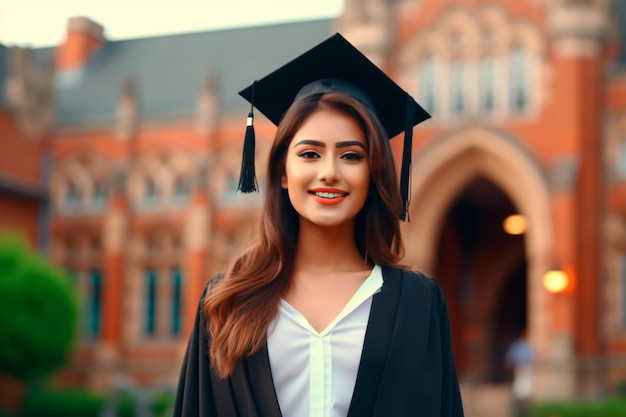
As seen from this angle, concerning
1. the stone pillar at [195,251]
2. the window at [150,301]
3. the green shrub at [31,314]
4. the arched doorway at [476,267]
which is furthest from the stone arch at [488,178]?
the window at [150,301]

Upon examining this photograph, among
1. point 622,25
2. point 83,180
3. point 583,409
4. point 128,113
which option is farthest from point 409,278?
point 83,180

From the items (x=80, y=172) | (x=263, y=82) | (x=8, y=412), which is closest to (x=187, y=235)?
(x=80, y=172)

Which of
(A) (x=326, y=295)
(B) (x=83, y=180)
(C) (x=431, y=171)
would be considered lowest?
(A) (x=326, y=295)

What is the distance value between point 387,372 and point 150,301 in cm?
2718

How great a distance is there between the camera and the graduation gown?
8.23 ft

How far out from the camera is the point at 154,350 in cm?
2820

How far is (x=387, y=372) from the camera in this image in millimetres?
2516

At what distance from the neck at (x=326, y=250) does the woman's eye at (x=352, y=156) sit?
20 cm

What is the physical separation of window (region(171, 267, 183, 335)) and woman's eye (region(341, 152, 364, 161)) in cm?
2633

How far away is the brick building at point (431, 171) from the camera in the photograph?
22.3 metres

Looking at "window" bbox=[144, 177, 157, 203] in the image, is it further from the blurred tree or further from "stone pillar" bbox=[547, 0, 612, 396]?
"stone pillar" bbox=[547, 0, 612, 396]

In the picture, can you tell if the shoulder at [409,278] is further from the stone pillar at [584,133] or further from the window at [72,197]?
the window at [72,197]

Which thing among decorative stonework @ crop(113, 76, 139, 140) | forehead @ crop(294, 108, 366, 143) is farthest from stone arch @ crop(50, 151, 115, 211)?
forehead @ crop(294, 108, 366, 143)

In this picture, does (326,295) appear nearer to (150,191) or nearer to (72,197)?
(150,191)
